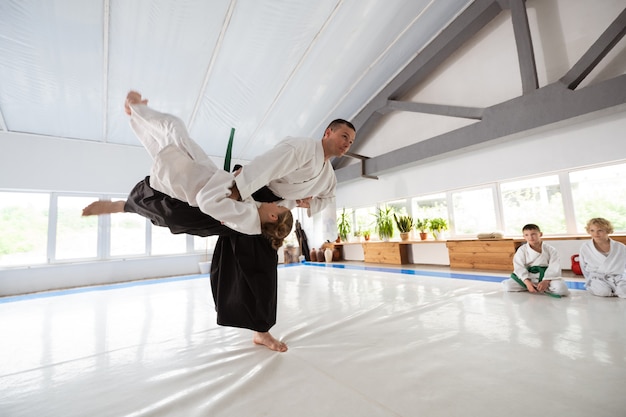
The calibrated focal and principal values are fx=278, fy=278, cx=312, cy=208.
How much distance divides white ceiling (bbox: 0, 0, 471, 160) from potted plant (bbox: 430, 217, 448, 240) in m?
3.03

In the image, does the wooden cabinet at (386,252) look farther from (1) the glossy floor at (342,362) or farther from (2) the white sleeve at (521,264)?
(1) the glossy floor at (342,362)

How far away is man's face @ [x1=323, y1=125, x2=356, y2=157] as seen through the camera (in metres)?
1.44

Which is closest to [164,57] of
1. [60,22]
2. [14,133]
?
[60,22]

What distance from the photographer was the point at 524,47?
153 inches

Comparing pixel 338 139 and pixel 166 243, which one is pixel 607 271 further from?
pixel 166 243

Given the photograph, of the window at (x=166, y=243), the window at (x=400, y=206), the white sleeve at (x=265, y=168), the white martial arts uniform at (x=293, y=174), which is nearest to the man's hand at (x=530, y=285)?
the white martial arts uniform at (x=293, y=174)

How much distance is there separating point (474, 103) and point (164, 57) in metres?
4.93

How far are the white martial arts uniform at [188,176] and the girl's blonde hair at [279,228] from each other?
15cm

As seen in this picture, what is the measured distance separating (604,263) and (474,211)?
266 cm

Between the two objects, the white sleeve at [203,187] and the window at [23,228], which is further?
the window at [23,228]

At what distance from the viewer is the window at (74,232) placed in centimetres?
498

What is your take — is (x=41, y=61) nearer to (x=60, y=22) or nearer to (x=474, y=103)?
(x=60, y=22)

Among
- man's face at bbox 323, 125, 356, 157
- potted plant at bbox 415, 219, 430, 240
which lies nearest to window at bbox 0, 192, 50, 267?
man's face at bbox 323, 125, 356, 157

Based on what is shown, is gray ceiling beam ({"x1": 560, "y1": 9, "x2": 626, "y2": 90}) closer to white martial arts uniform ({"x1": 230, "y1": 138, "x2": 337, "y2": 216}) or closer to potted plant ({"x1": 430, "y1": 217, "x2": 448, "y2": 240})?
potted plant ({"x1": 430, "y1": 217, "x2": 448, "y2": 240})
